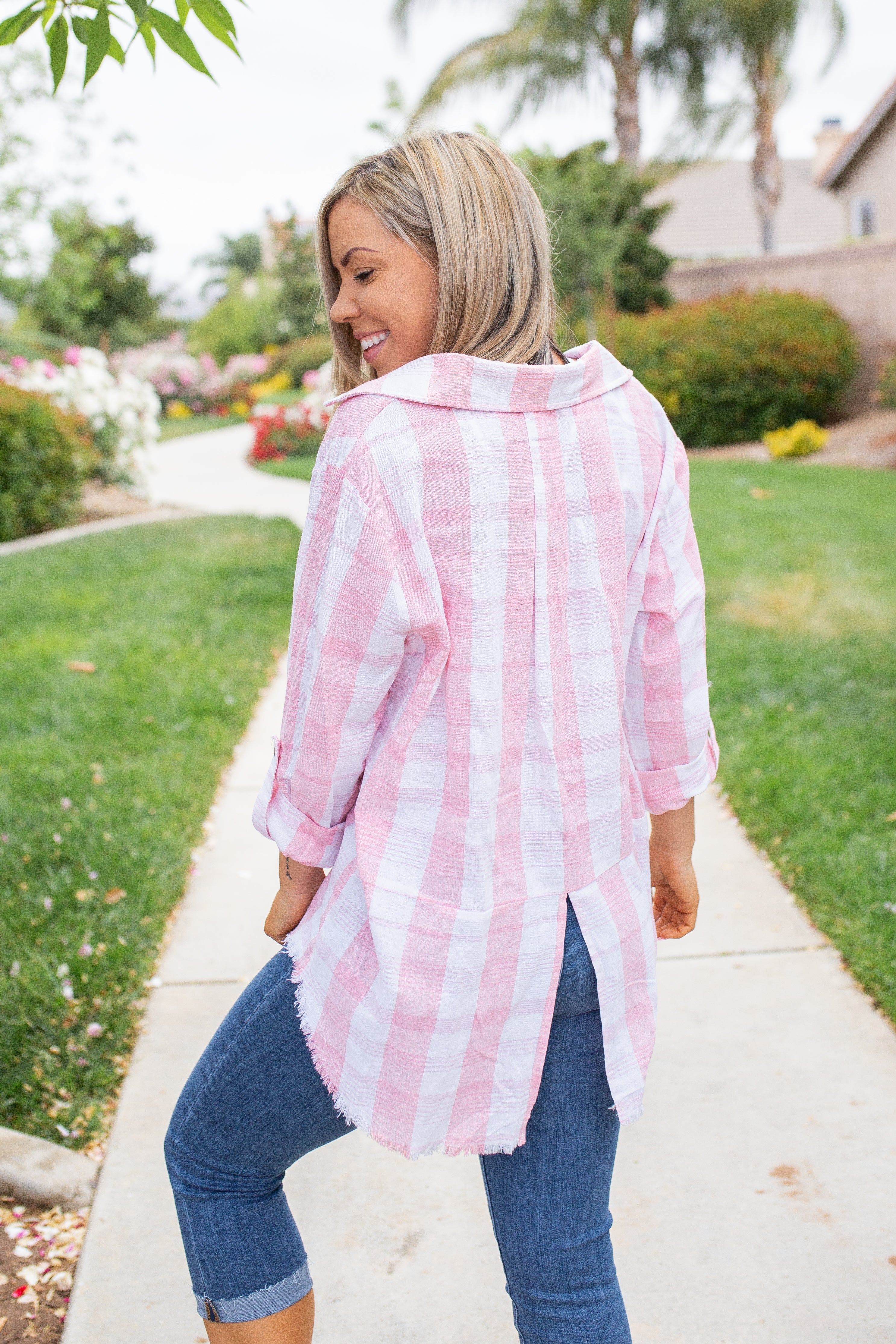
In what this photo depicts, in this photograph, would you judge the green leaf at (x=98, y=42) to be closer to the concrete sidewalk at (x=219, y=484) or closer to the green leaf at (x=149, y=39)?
the green leaf at (x=149, y=39)

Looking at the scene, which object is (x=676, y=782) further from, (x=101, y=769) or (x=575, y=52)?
(x=575, y=52)

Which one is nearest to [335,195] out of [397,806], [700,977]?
[397,806]

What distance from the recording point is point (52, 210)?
1241cm

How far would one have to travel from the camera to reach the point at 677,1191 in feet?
7.34

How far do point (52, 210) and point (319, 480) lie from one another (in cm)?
1297

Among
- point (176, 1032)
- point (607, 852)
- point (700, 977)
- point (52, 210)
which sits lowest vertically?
point (700, 977)

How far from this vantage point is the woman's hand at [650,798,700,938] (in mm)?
1482

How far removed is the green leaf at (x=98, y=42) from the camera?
65.4 inches

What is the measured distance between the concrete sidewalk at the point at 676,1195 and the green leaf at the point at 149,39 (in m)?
2.03

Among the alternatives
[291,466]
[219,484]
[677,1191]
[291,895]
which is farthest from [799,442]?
[291,895]

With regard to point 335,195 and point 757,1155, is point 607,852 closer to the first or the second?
point 335,195

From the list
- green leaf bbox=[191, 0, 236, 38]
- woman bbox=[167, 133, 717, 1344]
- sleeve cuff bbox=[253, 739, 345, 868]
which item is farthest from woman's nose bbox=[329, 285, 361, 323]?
green leaf bbox=[191, 0, 236, 38]

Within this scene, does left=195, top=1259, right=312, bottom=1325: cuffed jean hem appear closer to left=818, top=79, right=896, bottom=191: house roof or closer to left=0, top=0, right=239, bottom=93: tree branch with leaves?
left=0, top=0, right=239, bottom=93: tree branch with leaves

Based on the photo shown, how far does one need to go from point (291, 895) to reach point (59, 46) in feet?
4.56
